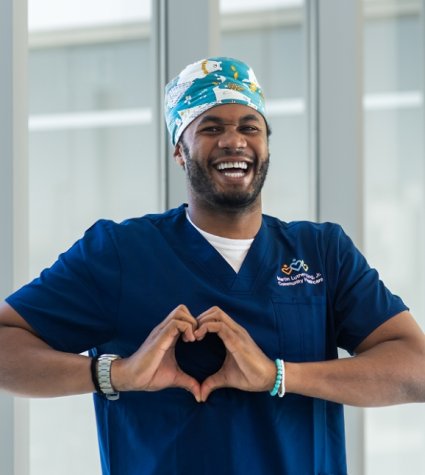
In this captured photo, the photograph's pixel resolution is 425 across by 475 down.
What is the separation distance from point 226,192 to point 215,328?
293mm

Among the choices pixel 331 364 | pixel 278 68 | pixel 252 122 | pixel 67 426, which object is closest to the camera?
pixel 331 364

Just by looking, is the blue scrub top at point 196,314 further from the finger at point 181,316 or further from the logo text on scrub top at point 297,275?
the finger at point 181,316

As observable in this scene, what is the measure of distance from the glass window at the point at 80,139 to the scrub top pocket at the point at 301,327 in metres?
0.61

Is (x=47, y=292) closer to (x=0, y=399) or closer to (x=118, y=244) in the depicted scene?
(x=118, y=244)

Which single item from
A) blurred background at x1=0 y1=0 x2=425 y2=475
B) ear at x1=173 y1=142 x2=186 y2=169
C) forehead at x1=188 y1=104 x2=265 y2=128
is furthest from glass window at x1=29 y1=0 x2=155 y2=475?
forehead at x1=188 y1=104 x2=265 y2=128

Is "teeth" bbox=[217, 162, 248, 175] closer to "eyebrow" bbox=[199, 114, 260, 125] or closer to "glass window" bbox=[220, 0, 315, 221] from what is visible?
"eyebrow" bbox=[199, 114, 260, 125]

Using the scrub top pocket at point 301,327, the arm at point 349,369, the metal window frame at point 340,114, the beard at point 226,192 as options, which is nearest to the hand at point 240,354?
the arm at point 349,369

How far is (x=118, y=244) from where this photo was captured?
1.56 m

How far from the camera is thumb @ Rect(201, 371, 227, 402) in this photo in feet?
4.73

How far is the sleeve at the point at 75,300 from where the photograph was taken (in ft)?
4.81

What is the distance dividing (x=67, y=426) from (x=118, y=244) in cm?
58

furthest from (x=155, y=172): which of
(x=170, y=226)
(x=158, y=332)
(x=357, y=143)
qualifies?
(x=158, y=332)

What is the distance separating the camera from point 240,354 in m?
1.37

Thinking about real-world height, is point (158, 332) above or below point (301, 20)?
below
